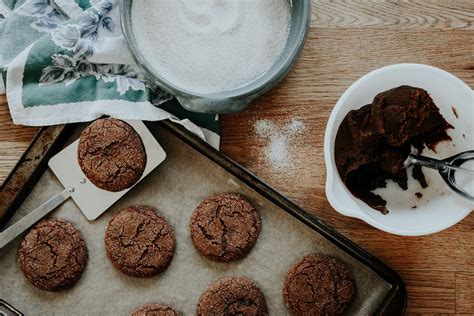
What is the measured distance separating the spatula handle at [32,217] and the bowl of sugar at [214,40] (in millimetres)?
357

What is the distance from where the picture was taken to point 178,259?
5.06 feet

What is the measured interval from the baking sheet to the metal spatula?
2 centimetres

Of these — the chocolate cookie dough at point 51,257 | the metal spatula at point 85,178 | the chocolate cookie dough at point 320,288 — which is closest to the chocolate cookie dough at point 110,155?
the metal spatula at point 85,178

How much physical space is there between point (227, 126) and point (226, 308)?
0.41m

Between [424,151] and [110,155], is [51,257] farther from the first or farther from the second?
[424,151]

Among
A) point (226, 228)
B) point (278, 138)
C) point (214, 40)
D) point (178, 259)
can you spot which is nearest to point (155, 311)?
point (178, 259)

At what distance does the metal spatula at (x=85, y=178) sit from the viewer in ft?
5.02

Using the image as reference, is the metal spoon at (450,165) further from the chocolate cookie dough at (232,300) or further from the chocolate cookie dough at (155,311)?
the chocolate cookie dough at (155,311)

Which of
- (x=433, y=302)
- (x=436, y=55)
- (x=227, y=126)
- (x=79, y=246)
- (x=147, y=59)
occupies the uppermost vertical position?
(x=436, y=55)

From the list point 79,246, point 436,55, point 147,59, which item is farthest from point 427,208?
point 79,246

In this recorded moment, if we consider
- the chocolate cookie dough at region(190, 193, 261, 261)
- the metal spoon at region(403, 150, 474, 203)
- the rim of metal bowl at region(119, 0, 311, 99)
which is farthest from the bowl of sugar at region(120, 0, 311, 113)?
the metal spoon at region(403, 150, 474, 203)

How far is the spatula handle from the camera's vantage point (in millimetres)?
1502

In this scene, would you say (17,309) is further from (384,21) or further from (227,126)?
(384,21)

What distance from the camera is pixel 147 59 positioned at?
141 centimetres
